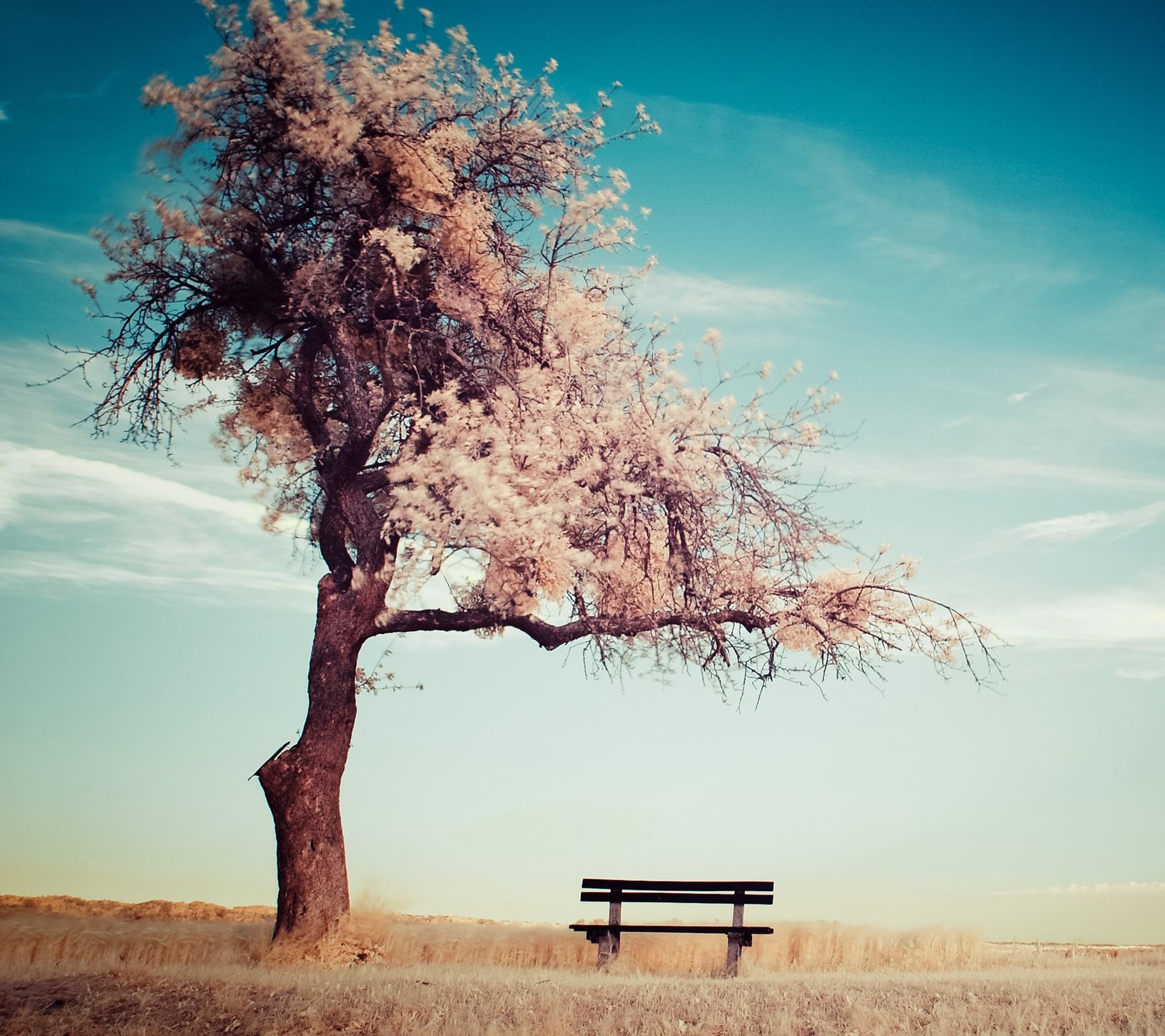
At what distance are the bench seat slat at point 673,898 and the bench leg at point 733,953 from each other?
1.48 ft

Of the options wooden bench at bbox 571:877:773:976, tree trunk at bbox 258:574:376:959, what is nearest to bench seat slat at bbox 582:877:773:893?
wooden bench at bbox 571:877:773:976

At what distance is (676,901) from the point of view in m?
13.1

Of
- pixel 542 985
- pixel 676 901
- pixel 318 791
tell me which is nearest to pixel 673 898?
pixel 676 901

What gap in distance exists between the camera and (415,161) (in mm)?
13406

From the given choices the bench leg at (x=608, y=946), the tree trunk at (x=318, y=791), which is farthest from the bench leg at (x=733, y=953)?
the tree trunk at (x=318, y=791)

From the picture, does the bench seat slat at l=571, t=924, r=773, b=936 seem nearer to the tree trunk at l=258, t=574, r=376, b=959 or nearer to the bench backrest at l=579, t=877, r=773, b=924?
the bench backrest at l=579, t=877, r=773, b=924

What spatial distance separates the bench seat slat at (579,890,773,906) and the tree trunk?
333 cm

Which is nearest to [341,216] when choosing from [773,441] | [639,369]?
[639,369]

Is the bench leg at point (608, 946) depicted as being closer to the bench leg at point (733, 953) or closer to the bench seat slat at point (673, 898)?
the bench seat slat at point (673, 898)

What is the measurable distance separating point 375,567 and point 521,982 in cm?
595

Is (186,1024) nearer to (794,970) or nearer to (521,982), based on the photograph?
(521,982)

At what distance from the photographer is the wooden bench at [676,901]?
41.4 ft

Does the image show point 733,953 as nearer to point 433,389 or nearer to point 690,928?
point 690,928

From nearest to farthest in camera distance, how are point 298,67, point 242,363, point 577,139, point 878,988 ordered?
point 878,988 < point 298,67 < point 577,139 < point 242,363
